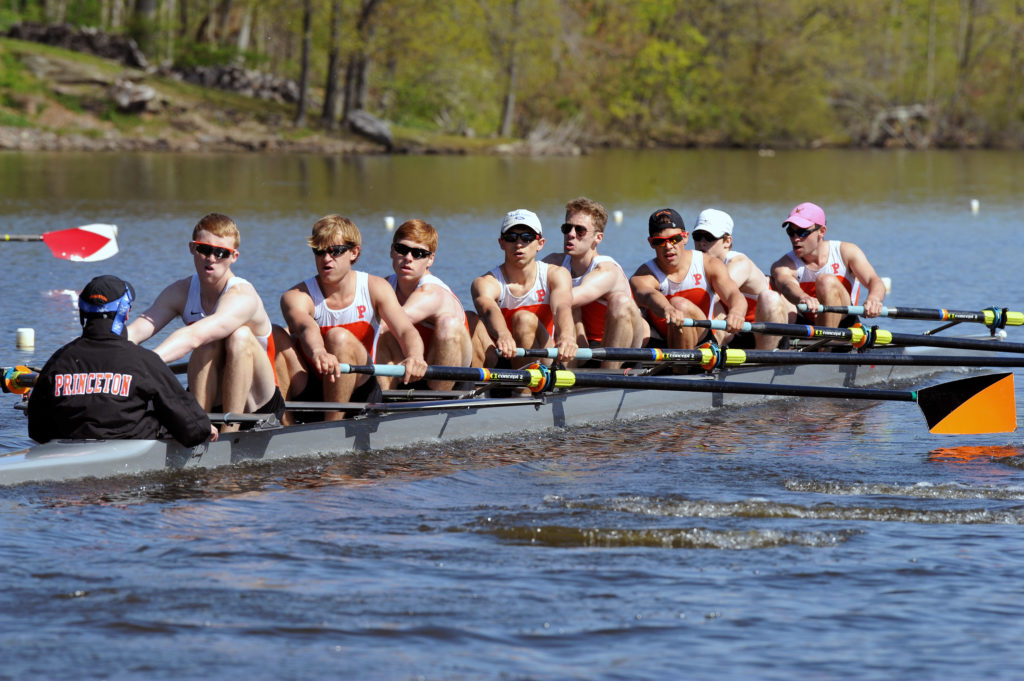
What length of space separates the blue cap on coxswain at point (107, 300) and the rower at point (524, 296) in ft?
9.59

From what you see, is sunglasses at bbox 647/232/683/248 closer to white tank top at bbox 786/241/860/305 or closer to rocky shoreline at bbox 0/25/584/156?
white tank top at bbox 786/241/860/305

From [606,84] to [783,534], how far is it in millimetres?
53430

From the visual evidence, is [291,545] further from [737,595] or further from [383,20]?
[383,20]

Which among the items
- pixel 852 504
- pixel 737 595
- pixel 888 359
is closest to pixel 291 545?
pixel 737 595

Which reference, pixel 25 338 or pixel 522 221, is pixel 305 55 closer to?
pixel 25 338

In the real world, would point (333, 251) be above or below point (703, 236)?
below

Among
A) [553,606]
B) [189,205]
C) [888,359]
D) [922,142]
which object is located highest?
[922,142]

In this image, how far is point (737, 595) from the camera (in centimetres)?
605

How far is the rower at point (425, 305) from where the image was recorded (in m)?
8.57

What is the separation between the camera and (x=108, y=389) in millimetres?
6930

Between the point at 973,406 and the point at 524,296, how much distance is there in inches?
128

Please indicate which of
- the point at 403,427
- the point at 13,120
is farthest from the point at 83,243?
the point at 13,120

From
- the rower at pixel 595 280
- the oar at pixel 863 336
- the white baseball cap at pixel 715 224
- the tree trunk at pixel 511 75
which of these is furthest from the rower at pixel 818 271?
the tree trunk at pixel 511 75

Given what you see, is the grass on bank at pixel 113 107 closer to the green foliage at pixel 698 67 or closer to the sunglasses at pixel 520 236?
the green foliage at pixel 698 67
